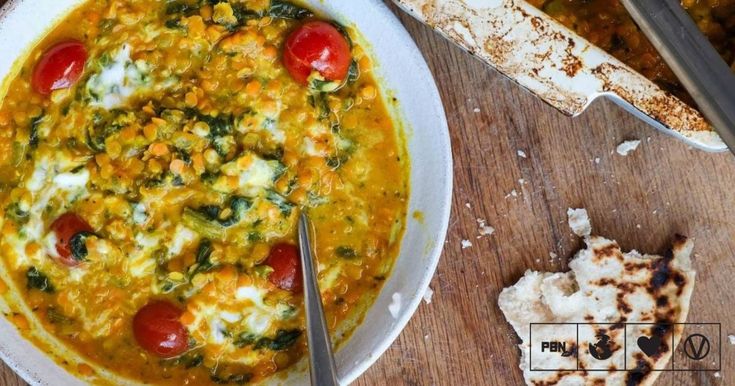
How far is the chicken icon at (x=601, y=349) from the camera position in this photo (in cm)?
405

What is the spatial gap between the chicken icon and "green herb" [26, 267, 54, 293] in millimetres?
2659

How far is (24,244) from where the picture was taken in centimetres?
359

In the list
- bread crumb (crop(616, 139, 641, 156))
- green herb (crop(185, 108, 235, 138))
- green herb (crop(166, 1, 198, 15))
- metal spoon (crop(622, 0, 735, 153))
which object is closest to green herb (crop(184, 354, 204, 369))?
green herb (crop(185, 108, 235, 138))

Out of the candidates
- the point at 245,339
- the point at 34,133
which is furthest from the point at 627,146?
the point at 34,133

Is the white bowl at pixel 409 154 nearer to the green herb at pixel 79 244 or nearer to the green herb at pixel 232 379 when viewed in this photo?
the green herb at pixel 232 379

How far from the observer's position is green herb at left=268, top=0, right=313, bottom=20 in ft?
12.0

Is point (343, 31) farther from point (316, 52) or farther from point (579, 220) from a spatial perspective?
point (579, 220)

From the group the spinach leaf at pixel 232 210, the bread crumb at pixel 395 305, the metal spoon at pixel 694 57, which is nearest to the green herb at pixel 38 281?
the spinach leaf at pixel 232 210

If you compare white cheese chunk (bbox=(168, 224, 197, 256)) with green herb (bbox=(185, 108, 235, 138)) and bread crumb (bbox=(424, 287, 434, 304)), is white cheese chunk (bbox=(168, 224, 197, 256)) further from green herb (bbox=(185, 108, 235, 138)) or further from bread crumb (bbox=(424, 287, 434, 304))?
bread crumb (bbox=(424, 287, 434, 304))

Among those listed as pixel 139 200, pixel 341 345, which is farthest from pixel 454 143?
pixel 139 200

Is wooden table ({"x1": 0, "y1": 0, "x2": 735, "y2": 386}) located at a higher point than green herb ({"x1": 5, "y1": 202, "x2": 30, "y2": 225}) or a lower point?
lower

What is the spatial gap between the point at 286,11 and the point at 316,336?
149 centimetres

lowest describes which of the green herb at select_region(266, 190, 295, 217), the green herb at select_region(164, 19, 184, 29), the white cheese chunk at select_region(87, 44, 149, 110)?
the green herb at select_region(266, 190, 295, 217)

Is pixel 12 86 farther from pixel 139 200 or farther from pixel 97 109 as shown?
pixel 139 200
